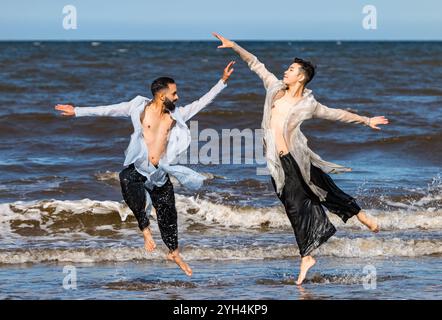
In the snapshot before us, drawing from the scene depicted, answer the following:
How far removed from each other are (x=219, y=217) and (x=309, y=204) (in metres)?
4.24

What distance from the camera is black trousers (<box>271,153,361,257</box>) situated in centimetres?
849

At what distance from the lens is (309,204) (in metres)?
8.60

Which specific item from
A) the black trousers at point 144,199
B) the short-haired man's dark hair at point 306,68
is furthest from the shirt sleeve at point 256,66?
the black trousers at point 144,199

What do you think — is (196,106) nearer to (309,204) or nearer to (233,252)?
(309,204)

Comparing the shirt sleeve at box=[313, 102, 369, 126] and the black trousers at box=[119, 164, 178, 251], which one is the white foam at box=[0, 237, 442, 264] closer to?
the black trousers at box=[119, 164, 178, 251]

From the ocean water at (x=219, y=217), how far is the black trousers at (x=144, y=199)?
0.55 metres

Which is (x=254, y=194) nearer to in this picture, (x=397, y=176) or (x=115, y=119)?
(x=397, y=176)

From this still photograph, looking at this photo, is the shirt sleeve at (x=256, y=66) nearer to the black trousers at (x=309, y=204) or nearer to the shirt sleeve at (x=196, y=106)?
the shirt sleeve at (x=196, y=106)

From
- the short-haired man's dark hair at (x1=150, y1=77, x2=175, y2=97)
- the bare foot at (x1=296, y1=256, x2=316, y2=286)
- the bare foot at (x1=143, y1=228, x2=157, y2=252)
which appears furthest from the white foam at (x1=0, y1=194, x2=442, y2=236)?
the short-haired man's dark hair at (x1=150, y1=77, x2=175, y2=97)

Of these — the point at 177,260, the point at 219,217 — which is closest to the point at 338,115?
the point at 177,260

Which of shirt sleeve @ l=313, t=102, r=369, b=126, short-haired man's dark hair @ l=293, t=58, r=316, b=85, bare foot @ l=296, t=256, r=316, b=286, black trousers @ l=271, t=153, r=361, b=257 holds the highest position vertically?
short-haired man's dark hair @ l=293, t=58, r=316, b=85

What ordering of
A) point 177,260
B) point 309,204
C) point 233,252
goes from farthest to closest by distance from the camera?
point 233,252 < point 177,260 < point 309,204

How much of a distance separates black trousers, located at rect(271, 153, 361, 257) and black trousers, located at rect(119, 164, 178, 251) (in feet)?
3.03
